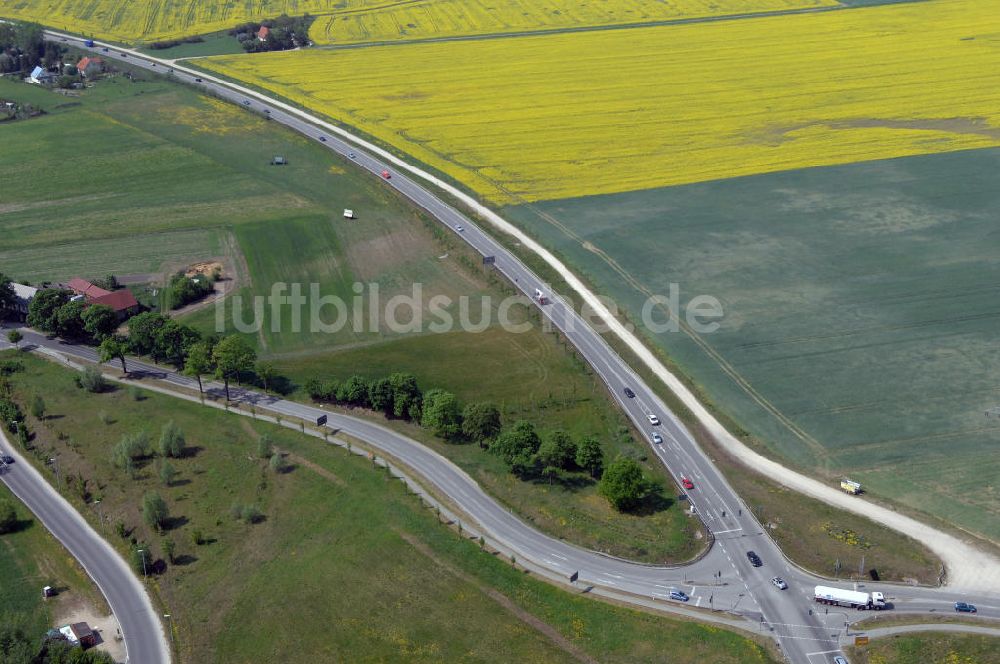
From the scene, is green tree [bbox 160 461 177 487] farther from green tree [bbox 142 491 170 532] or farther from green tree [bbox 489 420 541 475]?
green tree [bbox 489 420 541 475]

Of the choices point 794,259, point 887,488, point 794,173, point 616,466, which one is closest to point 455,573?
point 616,466

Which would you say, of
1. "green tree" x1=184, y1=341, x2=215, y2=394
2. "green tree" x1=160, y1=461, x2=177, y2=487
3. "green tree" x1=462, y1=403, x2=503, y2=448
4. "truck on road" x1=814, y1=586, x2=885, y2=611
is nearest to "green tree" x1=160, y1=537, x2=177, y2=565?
"green tree" x1=160, y1=461, x2=177, y2=487

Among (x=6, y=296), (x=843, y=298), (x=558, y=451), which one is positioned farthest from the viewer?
(x=6, y=296)

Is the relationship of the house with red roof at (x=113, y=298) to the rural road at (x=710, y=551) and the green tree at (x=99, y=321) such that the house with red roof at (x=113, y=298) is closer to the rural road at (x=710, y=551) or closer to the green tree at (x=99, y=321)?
the green tree at (x=99, y=321)

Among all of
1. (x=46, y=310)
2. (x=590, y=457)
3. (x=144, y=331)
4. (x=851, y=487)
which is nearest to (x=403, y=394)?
(x=590, y=457)

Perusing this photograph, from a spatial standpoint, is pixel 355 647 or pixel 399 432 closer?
pixel 355 647

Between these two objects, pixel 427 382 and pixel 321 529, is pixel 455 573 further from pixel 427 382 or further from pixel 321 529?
pixel 427 382

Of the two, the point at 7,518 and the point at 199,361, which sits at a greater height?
the point at 199,361

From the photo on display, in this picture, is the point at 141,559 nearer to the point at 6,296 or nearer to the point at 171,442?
the point at 171,442
